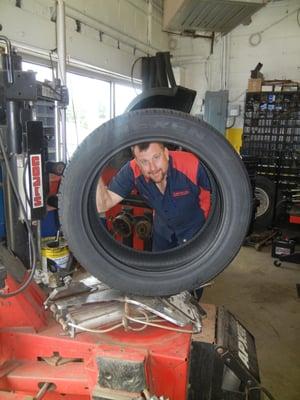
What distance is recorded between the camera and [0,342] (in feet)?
3.50

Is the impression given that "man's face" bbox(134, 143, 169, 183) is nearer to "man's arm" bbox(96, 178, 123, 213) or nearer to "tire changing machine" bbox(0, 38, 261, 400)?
"man's arm" bbox(96, 178, 123, 213)

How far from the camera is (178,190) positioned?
1583 millimetres

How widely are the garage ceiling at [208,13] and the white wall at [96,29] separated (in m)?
0.49

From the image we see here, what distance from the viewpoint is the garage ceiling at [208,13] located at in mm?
3644

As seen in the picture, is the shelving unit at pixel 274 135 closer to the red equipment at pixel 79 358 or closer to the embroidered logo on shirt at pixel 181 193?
the embroidered logo on shirt at pixel 181 193

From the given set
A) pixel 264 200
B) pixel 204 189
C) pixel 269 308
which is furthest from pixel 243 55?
pixel 204 189

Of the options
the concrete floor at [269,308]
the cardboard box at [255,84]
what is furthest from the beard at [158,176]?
the cardboard box at [255,84]

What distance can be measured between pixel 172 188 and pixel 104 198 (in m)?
0.32

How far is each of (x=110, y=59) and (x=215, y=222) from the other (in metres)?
3.56

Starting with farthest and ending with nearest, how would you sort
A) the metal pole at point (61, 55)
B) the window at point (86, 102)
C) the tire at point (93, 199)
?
1. the window at point (86, 102)
2. the metal pole at point (61, 55)
3. the tire at point (93, 199)

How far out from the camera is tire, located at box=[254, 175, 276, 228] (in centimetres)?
459

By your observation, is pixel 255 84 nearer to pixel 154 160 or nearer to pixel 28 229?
pixel 154 160

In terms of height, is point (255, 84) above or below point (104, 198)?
above

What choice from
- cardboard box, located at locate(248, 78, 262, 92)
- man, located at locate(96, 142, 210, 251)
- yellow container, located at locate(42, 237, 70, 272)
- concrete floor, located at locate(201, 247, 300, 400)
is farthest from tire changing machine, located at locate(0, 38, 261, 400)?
cardboard box, located at locate(248, 78, 262, 92)
